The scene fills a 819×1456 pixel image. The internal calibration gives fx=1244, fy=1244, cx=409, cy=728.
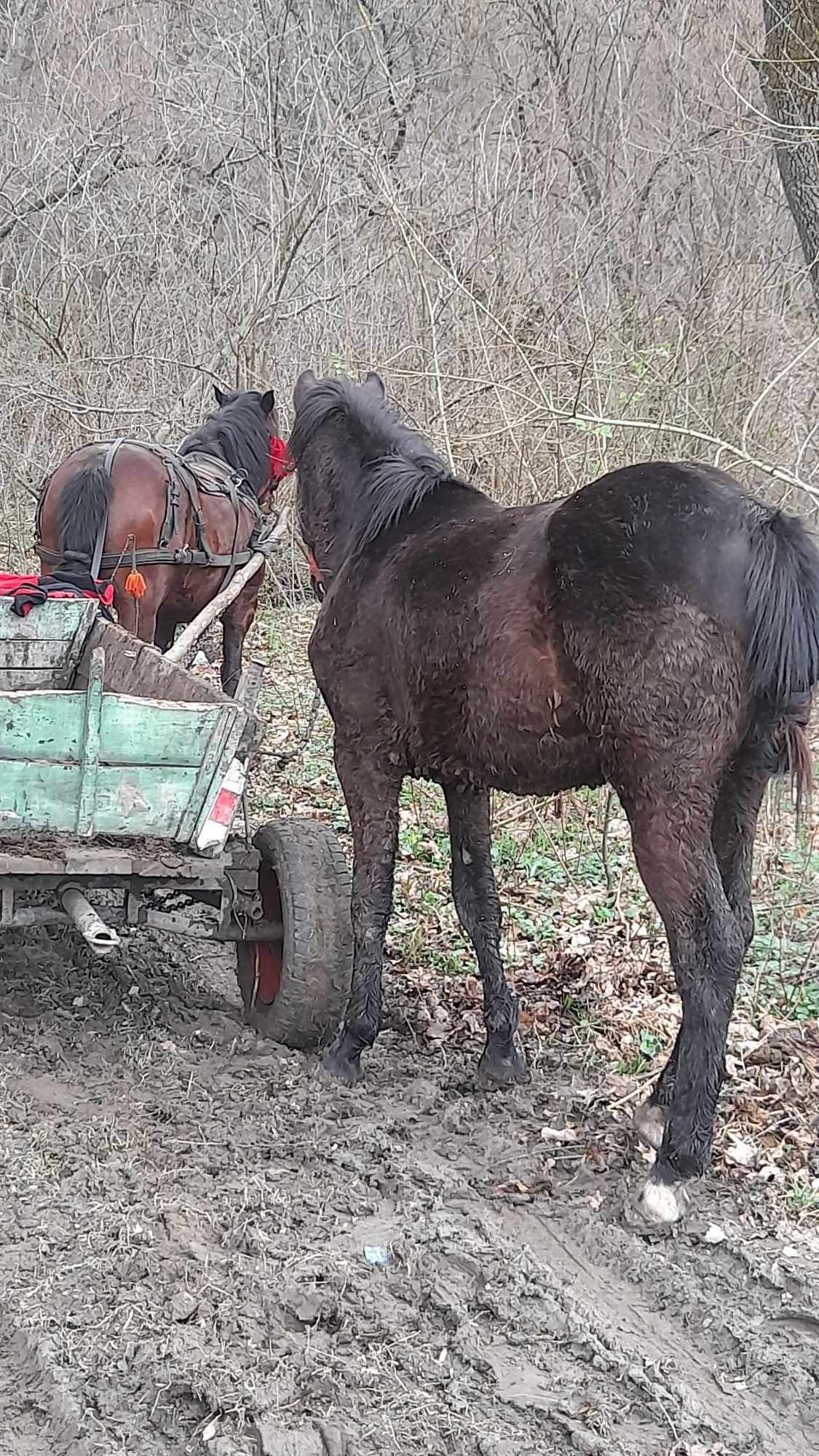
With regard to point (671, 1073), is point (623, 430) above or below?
above

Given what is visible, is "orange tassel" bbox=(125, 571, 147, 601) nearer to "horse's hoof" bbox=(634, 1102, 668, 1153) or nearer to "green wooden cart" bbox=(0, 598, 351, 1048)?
"green wooden cart" bbox=(0, 598, 351, 1048)

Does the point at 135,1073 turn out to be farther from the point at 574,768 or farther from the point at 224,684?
the point at 224,684

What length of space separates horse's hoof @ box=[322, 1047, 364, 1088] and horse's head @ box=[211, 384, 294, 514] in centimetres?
503

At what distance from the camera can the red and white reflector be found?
420 cm

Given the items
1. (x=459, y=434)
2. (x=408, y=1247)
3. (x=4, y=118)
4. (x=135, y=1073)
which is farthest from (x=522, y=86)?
(x=408, y=1247)

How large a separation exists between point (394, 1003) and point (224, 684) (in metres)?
4.30

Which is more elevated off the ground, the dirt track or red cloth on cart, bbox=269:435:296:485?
red cloth on cart, bbox=269:435:296:485

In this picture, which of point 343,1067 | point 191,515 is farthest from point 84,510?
point 343,1067

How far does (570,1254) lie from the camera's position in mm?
3365

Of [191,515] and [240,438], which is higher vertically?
[240,438]

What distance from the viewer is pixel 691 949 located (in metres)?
3.59

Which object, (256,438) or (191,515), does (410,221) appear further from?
(191,515)

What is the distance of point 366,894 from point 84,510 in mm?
3675

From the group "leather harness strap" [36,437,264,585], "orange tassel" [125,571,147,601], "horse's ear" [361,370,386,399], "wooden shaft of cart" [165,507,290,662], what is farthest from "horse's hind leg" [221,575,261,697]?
"horse's ear" [361,370,386,399]
